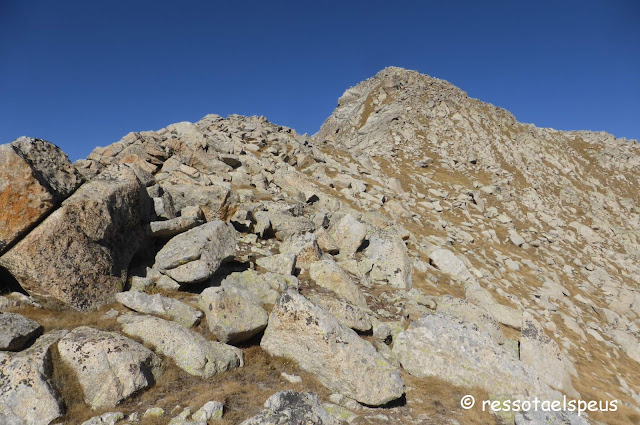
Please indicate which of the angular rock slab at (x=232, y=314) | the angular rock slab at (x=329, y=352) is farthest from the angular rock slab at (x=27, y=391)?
the angular rock slab at (x=329, y=352)

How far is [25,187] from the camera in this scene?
13867mm

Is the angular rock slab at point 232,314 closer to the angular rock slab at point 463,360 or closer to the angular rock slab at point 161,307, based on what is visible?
the angular rock slab at point 161,307

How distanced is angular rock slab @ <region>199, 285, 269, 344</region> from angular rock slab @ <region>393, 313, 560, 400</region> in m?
7.20

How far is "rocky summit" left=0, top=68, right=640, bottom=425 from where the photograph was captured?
10969mm

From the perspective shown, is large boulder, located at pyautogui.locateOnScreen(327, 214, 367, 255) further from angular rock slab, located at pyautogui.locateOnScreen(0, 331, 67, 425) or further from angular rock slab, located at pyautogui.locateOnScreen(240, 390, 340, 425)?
angular rock slab, located at pyautogui.locateOnScreen(0, 331, 67, 425)

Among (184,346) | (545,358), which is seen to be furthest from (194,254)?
(545,358)

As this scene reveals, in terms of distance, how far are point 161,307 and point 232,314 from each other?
10.8ft

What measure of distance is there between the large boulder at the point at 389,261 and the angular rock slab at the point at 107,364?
54.8ft

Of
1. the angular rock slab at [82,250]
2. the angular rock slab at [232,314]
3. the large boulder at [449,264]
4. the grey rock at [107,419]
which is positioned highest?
the large boulder at [449,264]

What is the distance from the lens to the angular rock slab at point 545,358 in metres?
19.2

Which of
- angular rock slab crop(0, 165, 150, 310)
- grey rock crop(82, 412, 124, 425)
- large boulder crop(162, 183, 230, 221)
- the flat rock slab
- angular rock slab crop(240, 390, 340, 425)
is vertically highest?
large boulder crop(162, 183, 230, 221)

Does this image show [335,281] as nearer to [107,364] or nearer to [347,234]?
[347,234]

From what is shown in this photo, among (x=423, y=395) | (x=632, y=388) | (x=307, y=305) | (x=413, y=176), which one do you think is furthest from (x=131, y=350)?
(x=413, y=176)

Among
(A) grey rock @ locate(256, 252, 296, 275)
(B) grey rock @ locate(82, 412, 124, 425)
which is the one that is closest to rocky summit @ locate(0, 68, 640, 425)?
(B) grey rock @ locate(82, 412, 124, 425)
